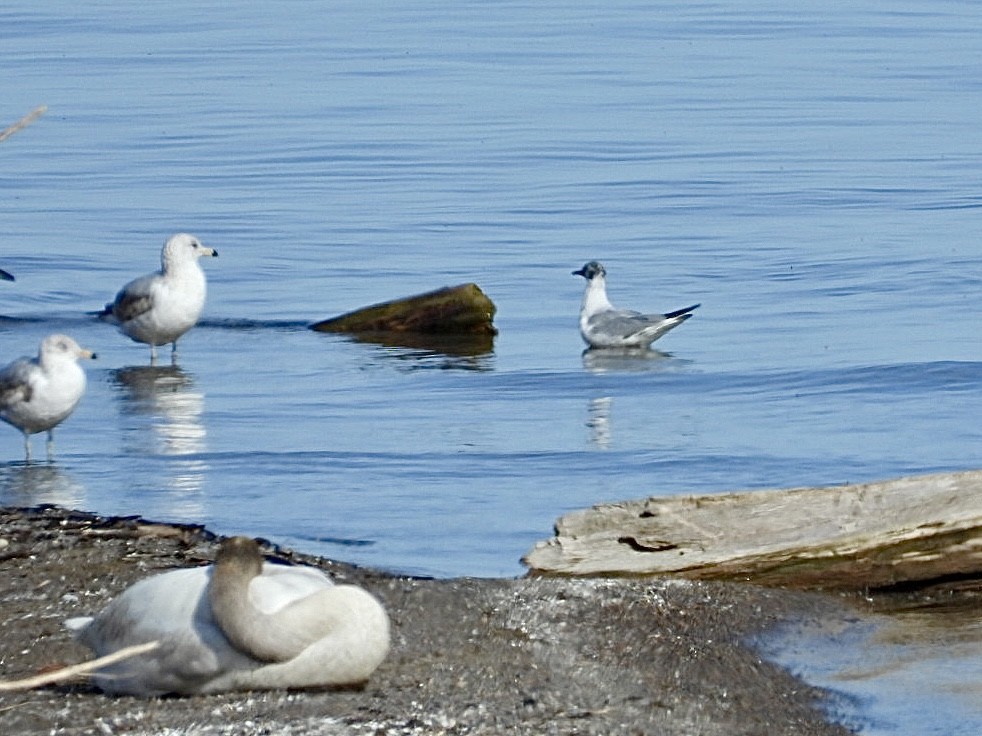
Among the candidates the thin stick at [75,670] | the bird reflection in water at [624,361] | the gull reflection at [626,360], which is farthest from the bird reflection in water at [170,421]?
the thin stick at [75,670]

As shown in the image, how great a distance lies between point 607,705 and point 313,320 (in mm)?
9610

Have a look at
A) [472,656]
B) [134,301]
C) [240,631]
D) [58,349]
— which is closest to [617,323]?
[134,301]

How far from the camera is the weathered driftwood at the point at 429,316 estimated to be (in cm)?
1455

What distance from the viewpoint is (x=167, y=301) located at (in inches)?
561

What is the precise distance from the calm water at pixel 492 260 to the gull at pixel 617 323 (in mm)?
335

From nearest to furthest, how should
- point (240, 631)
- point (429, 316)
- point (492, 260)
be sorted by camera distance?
point (240, 631) → point (429, 316) → point (492, 260)

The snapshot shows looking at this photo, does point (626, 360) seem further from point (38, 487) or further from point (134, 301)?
point (38, 487)

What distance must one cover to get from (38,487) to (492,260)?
839 centimetres

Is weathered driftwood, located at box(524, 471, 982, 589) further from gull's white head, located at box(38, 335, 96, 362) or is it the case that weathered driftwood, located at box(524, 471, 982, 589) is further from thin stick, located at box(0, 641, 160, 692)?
gull's white head, located at box(38, 335, 96, 362)

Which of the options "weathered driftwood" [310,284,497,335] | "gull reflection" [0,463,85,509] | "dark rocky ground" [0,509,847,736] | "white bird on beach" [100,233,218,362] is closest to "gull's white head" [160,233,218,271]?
"white bird on beach" [100,233,218,362]

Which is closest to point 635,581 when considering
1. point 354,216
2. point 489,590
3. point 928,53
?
point 489,590

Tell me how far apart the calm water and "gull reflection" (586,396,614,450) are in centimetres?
3

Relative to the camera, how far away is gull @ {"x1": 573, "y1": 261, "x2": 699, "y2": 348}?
47.2 feet

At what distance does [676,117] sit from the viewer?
2741 centimetres
